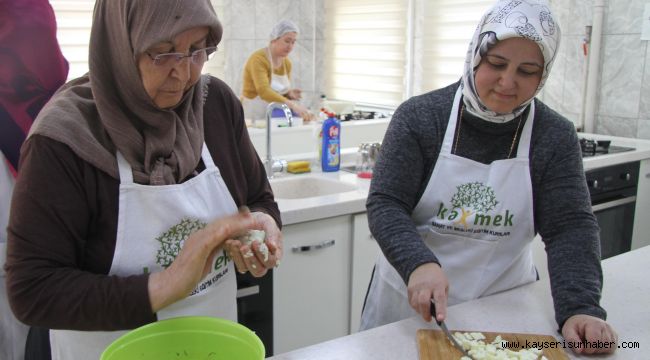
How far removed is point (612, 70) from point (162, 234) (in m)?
3.16

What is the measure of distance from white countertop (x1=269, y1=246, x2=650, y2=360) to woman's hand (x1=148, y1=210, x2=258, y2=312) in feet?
0.76

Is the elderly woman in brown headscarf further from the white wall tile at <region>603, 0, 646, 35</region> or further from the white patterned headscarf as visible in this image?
the white wall tile at <region>603, 0, 646, 35</region>

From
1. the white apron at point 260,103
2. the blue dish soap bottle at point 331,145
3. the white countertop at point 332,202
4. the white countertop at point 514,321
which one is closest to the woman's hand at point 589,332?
the white countertop at point 514,321

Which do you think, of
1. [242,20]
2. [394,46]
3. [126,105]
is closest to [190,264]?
[126,105]

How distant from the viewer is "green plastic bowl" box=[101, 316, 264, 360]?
945 mm

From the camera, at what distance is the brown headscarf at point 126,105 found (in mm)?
1041

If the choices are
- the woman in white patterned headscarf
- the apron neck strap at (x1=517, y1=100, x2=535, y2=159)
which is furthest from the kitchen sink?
the apron neck strap at (x1=517, y1=100, x2=535, y2=159)

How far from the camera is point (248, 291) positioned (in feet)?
6.95

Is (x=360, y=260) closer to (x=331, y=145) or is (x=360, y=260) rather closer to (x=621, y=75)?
(x=331, y=145)

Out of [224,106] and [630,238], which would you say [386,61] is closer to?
[630,238]

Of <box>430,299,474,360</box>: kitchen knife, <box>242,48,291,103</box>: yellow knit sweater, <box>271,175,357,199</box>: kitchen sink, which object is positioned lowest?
<box>271,175,357,199</box>: kitchen sink

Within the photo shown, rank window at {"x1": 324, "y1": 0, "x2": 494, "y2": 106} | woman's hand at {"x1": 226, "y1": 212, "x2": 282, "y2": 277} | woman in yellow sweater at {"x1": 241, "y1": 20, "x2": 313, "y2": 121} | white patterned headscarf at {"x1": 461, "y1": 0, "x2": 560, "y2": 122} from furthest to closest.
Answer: woman in yellow sweater at {"x1": 241, "y1": 20, "x2": 313, "y2": 121} < window at {"x1": 324, "y1": 0, "x2": 494, "y2": 106} < white patterned headscarf at {"x1": 461, "y1": 0, "x2": 560, "y2": 122} < woman's hand at {"x1": 226, "y1": 212, "x2": 282, "y2": 277}

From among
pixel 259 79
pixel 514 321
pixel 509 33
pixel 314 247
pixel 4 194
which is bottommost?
pixel 314 247

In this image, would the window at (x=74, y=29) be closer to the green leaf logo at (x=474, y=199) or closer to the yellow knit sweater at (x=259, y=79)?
the yellow knit sweater at (x=259, y=79)
